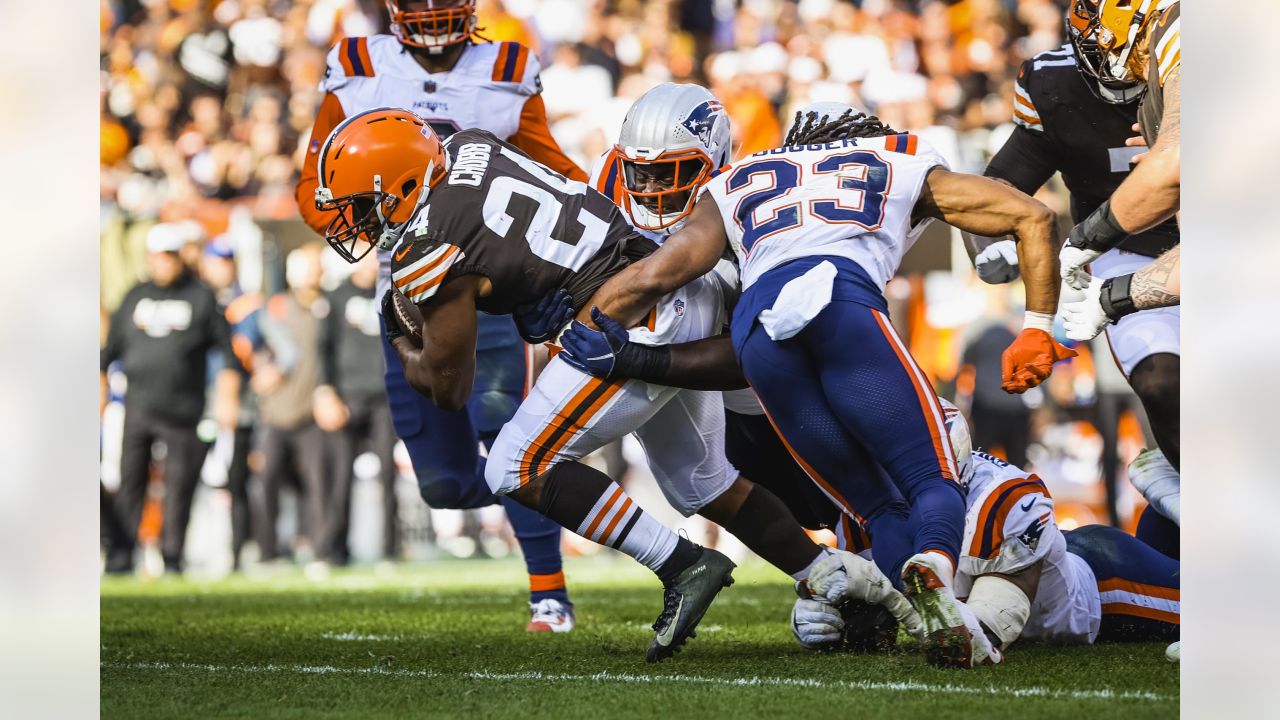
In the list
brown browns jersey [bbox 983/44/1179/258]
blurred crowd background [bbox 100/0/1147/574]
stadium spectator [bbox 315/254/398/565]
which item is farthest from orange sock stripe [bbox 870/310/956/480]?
stadium spectator [bbox 315/254/398/565]

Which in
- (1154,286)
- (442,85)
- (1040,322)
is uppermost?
(442,85)

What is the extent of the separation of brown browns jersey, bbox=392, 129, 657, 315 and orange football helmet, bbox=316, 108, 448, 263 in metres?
0.10

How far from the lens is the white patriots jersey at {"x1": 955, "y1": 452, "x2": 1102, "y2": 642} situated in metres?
4.07

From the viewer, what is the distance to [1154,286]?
402cm

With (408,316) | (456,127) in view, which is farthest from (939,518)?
(456,127)

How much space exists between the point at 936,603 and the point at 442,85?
285 centimetres

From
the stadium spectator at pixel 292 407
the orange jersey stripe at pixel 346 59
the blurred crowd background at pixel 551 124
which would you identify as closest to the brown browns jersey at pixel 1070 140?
the orange jersey stripe at pixel 346 59

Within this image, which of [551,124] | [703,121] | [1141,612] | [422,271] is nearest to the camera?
[422,271]

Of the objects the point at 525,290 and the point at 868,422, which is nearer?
the point at 868,422

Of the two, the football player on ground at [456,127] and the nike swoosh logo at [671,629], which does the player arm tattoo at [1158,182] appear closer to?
the nike swoosh logo at [671,629]

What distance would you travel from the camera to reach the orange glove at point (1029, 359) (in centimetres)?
392

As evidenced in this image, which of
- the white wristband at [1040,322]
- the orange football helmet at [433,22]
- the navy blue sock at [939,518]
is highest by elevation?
the orange football helmet at [433,22]

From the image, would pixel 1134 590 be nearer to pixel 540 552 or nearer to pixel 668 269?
pixel 668 269
